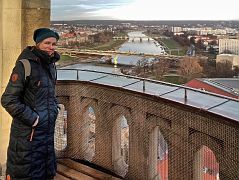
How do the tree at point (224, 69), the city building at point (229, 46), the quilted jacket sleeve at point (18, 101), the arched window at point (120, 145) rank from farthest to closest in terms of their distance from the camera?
the city building at point (229, 46) < the tree at point (224, 69) < the arched window at point (120, 145) < the quilted jacket sleeve at point (18, 101)

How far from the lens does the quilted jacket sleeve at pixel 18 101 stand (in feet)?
8.11

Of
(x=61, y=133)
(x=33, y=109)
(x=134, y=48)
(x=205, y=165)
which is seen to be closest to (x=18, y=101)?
(x=33, y=109)

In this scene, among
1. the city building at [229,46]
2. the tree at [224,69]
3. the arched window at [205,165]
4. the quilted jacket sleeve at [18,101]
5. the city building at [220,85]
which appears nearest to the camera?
the quilted jacket sleeve at [18,101]

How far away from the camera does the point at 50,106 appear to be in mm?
2650

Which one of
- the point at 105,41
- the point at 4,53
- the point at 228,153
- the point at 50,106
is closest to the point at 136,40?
the point at 105,41

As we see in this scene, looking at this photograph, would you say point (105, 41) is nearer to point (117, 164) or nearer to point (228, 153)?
point (117, 164)

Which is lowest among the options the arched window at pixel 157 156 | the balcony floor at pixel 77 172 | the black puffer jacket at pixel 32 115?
the balcony floor at pixel 77 172

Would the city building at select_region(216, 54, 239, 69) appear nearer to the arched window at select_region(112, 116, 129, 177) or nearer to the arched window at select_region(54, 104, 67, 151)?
the arched window at select_region(112, 116, 129, 177)

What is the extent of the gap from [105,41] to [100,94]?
1.66 m

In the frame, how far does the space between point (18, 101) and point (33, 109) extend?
0.12 meters

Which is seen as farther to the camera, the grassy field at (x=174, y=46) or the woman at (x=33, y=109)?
the grassy field at (x=174, y=46)

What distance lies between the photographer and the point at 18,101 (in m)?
2.50

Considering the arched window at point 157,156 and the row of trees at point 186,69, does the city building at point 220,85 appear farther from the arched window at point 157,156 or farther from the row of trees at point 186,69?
the arched window at point 157,156

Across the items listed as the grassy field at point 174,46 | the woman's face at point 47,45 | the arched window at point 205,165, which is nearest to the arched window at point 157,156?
the arched window at point 205,165
